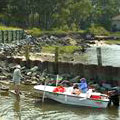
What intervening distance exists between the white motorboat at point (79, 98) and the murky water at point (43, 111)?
0.97 ft

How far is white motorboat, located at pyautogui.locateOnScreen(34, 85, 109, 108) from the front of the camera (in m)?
23.7

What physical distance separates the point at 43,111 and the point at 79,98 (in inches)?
99.0

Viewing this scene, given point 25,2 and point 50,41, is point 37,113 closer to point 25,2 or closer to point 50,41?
point 50,41

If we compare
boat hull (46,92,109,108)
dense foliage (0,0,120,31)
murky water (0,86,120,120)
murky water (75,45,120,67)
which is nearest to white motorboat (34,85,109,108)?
boat hull (46,92,109,108)

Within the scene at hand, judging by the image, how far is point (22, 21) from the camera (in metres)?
93.2

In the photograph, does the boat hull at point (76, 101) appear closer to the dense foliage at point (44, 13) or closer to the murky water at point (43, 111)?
the murky water at point (43, 111)

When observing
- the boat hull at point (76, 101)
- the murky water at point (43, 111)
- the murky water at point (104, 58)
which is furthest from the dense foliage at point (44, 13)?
the boat hull at point (76, 101)

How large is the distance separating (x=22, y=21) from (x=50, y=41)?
27.2 m

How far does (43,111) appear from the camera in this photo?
2275cm

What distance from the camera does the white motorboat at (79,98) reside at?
23.7 metres

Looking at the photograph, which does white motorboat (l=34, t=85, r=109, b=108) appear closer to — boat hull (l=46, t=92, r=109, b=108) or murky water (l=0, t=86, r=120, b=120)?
boat hull (l=46, t=92, r=109, b=108)

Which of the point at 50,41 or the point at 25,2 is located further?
the point at 25,2

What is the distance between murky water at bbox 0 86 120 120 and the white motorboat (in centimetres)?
30

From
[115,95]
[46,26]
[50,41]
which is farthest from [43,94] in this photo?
[46,26]
